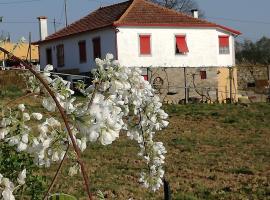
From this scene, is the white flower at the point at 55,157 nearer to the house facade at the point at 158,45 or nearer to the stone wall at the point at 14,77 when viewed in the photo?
the stone wall at the point at 14,77

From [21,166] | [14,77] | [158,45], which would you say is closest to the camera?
[21,166]

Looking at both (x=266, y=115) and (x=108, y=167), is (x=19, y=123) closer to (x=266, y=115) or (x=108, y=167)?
(x=108, y=167)

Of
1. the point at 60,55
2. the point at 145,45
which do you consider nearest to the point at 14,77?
the point at 145,45

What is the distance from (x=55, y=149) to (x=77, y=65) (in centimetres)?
3144

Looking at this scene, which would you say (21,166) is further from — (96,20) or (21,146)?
(96,20)

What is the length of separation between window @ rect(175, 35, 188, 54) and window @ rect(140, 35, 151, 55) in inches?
60.2

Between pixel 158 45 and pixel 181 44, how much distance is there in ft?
3.89

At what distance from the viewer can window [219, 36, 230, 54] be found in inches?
1334

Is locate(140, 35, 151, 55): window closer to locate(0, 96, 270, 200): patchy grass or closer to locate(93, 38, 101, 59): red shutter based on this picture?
locate(93, 38, 101, 59): red shutter

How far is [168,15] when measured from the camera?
3256cm

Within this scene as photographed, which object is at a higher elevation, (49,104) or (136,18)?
(136,18)

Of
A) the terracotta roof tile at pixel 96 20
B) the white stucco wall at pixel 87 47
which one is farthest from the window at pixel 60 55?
the terracotta roof tile at pixel 96 20

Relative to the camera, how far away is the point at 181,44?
31.7 metres

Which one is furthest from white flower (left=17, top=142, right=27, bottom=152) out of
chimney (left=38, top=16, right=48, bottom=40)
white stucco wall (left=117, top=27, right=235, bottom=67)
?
chimney (left=38, top=16, right=48, bottom=40)
